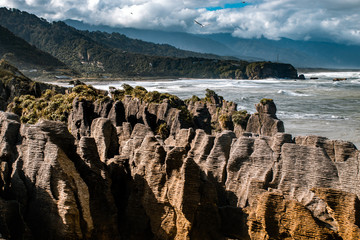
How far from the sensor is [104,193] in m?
7.51

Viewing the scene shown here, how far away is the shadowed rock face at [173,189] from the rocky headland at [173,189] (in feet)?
0.07

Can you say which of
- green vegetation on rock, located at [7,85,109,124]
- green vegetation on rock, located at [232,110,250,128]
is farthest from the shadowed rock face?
green vegetation on rock, located at [7,85,109,124]

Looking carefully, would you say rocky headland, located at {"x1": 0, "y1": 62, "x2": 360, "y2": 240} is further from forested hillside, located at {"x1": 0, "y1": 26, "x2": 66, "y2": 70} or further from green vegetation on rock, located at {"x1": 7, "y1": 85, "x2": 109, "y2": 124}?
forested hillside, located at {"x1": 0, "y1": 26, "x2": 66, "y2": 70}

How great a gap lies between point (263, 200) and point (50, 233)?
406cm

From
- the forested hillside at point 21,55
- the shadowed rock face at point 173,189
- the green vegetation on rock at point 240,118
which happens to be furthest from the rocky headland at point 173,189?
the forested hillside at point 21,55

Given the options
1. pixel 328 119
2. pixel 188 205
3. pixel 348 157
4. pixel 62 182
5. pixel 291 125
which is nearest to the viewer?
pixel 62 182

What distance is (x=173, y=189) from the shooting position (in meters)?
7.33

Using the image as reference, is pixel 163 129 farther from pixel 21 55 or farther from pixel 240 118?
pixel 21 55

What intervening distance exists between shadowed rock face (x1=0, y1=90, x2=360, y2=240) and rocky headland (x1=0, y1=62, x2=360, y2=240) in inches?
0.8

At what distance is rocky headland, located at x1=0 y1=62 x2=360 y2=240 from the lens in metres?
6.46

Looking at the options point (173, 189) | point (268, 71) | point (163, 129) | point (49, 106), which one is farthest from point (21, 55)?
point (173, 189)

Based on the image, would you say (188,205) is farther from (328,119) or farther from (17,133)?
(328,119)

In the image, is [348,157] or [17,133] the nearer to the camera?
[348,157]

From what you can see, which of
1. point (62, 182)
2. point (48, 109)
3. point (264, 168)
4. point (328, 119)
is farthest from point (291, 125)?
point (62, 182)
